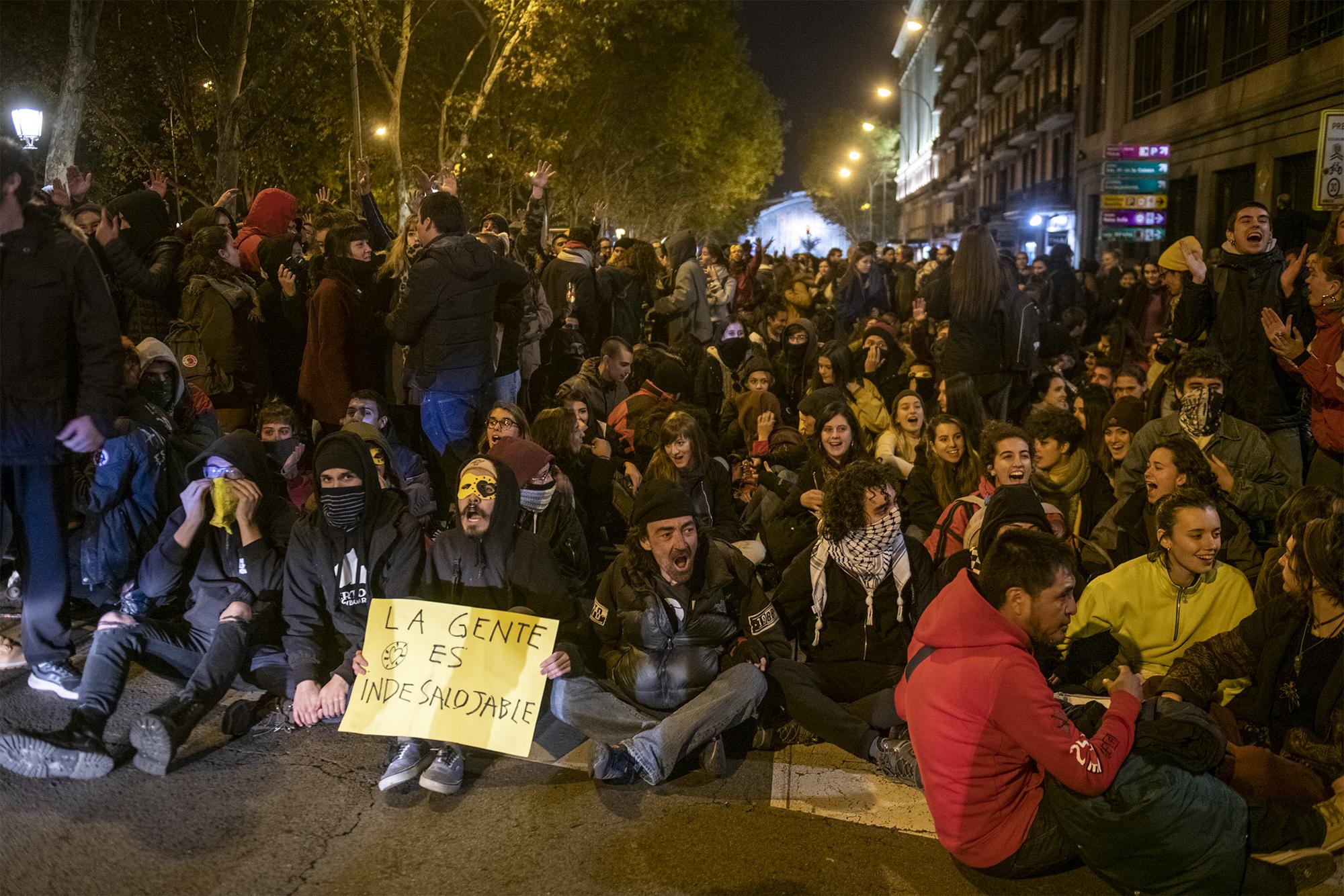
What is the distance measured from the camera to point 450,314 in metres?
7.15

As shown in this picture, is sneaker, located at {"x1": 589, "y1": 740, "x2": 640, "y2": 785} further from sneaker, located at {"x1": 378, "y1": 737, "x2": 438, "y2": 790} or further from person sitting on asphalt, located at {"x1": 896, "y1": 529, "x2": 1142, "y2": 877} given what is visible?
person sitting on asphalt, located at {"x1": 896, "y1": 529, "x2": 1142, "y2": 877}

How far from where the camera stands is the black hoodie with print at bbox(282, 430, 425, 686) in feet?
17.3

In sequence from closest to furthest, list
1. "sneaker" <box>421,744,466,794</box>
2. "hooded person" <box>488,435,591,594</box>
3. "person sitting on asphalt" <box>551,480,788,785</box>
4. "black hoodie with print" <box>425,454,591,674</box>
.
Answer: "sneaker" <box>421,744,466,794</box> → "person sitting on asphalt" <box>551,480,788,785</box> → "black hoodie with print" <box>425,454,591,674</box> → "hooded person" <box>488,435,591,594</box>

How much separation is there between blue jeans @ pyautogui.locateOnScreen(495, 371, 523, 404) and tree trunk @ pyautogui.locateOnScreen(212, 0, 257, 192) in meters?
9.76

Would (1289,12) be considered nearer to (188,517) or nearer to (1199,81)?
(1199,81)

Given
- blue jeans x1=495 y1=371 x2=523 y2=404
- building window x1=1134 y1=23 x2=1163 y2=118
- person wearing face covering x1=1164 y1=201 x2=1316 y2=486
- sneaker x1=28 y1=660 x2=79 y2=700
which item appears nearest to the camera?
sneaker x1=28 y1=660 x2=79 y2=700

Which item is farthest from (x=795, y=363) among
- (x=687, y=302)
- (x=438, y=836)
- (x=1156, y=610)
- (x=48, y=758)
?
(x=48, y=758)

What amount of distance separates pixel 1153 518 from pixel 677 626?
2416 millimetres

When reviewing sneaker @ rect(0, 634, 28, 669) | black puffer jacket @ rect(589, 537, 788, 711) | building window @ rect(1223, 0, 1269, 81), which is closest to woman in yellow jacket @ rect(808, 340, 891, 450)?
black puffer jacket @ rect(589, 537, 788, 711)

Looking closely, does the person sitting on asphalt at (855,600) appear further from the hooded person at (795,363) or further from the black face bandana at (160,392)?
the hooded person at (795,363)

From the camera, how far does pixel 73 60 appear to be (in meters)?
12.9

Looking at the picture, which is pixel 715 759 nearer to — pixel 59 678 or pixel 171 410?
pixel 59 678

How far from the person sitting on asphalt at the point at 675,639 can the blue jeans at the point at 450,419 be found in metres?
2.42

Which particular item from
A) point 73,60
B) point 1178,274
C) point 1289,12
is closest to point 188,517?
point 1178,274
